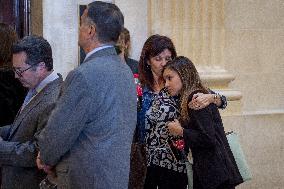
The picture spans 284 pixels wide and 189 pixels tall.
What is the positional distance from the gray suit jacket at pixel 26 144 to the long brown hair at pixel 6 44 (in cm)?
68

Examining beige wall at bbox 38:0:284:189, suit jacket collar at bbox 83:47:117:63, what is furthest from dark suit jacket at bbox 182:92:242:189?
beige wall at bbox 38:0:284:189

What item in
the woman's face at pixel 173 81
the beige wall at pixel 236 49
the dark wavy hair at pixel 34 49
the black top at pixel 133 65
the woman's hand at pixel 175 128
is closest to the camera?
the dark wavy hair at pixel 34 49

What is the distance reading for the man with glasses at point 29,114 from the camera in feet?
11.8

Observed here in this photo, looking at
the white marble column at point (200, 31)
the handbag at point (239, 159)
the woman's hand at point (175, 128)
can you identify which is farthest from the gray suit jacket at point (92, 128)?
the white marble column at point (200, 31)

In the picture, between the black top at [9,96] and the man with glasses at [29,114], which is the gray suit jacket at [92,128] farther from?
the black top at [9,96]

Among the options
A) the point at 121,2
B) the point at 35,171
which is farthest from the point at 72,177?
the point at 121,2

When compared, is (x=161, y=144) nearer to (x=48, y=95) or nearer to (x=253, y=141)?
(x=48, y=95)

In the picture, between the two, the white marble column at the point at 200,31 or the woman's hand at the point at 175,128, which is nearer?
the woman's hand at the point at 175,128

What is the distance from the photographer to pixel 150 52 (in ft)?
16.3

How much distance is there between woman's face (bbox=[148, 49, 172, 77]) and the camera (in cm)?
494

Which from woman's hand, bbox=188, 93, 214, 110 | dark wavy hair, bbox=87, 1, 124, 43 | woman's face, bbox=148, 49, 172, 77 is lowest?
woman's hand, bbox=188, 93, 214, 110

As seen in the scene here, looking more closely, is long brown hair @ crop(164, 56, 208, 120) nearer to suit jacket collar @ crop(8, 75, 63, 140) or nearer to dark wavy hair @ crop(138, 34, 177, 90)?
dark wavy hair @ crop(138, 34, 177, 90)

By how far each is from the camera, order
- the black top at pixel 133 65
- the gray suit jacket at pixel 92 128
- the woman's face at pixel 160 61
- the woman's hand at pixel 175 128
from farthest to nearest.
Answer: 1. the black top at pixel 133 65
2. the woman's face at pixel 160 61
3. the woman's hand at pixel 175 128
4. the gray suit jacket at pixel 92 128

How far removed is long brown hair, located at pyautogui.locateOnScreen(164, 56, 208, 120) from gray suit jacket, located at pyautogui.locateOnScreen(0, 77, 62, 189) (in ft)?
3.39
